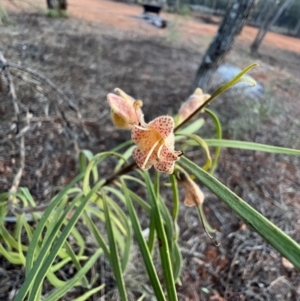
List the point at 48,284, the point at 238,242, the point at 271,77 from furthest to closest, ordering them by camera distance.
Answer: the point at 271,77 → the point at 238,242 → the point at 48,284

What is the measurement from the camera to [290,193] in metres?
1.37

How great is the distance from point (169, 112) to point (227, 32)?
0.60 metres

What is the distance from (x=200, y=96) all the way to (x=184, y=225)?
0.62m

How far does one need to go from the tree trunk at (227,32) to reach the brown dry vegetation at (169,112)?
1.18 ft

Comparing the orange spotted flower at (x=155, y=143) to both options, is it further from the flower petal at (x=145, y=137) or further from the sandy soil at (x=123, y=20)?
the sandy soil at (x=123, y=20)

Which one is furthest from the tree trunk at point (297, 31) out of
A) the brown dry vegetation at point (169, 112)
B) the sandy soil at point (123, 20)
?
the brown dry vegetation at point (169, 112)

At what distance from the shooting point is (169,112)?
185 cm

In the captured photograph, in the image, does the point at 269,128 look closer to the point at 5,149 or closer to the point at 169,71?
the point at 169,71

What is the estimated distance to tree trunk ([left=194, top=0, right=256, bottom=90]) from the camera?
52.7 inches

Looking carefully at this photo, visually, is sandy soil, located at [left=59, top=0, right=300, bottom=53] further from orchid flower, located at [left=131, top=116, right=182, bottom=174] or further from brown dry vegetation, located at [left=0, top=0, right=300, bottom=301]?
orchid flower, located at [left=131, top=116, right=182, bottom=174]

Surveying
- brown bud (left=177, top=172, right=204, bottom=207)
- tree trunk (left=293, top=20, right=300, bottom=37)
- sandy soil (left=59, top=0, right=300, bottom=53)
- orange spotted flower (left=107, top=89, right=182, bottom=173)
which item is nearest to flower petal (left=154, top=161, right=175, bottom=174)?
orange spotted flower (left=107, top=89, right=182, bottom=173)

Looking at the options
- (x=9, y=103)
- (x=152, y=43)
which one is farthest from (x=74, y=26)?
(x=9, y=103)

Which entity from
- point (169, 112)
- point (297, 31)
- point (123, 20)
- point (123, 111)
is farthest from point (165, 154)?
point (297, 31)

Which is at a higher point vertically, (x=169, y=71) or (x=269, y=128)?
(x=269, y=128)
